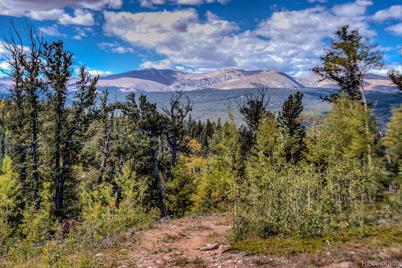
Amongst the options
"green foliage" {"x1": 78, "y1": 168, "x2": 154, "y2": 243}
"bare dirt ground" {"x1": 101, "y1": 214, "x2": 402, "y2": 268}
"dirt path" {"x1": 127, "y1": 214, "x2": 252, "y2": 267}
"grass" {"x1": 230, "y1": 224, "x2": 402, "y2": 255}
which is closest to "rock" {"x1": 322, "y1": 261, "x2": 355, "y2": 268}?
Result: "bare dirt ground" {"x1": 101, "y1": 214, "x2": 402, "y2": 268}

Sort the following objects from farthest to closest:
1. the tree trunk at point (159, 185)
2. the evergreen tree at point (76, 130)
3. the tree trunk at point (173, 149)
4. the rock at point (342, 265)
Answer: the tree trunk at point (173, 149) → the tree trunk at point (159, 185) → the evergreen tree at point (76, 130) → the rock at point (342, 265)

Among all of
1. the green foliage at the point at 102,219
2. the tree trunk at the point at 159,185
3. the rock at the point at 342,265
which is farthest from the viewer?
the tree trunk at the point at 159,185

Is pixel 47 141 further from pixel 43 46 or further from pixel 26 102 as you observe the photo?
pixel 43 46

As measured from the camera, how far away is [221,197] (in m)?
37.8

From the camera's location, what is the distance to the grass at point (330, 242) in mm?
11992

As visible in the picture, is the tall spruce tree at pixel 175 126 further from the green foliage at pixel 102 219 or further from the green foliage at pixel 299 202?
the green foliage at pixel 299 202

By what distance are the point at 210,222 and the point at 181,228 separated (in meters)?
2.83

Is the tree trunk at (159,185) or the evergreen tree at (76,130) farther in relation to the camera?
the tree trunk at (159,185)

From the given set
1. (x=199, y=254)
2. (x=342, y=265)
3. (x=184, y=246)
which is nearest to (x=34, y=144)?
(x=184, y=246)

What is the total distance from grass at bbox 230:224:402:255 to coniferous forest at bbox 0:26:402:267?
0.35 feet

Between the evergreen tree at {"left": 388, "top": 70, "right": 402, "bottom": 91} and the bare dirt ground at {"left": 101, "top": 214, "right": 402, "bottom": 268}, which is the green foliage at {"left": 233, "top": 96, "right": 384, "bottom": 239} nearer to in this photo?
the bare dirt ground at {"left": 101, "top": 214, "right": 402, "bottom": 268}

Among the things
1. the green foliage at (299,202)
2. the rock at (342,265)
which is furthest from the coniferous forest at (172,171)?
the rock at (342,265)

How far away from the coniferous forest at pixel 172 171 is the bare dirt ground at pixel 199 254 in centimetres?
98

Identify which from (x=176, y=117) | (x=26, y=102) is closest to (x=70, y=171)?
(x=26, y=102)
